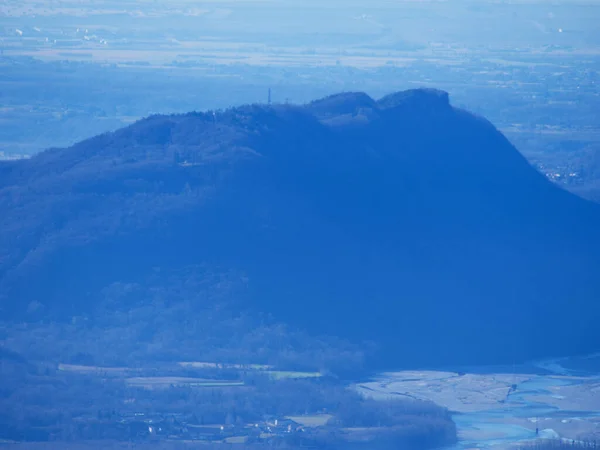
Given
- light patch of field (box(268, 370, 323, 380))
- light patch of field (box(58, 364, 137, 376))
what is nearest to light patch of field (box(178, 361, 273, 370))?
light patch of field (box(268, 370, 323, 380))

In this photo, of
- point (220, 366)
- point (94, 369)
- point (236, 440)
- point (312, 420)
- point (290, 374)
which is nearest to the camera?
point (236, 440)

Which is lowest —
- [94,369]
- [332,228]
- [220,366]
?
[94,369]

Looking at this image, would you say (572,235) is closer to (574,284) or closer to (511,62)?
(574,284)

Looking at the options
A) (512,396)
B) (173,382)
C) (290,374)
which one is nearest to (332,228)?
(290,374)

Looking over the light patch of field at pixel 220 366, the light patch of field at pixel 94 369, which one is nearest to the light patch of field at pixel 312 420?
the light patch of field at pixel 220 366

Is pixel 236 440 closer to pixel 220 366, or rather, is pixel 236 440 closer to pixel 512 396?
pixel 220 366

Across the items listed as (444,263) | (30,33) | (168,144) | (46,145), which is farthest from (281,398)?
(30,33)

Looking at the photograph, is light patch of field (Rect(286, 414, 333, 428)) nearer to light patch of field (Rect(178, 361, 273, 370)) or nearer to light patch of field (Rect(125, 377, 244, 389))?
light patch of field (Rect(125, 377, 244, 389))
